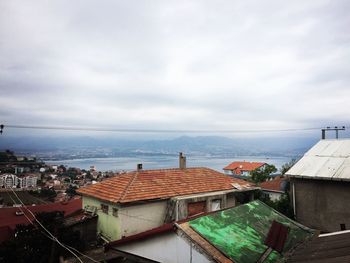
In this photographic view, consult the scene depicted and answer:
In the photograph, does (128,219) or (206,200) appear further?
(206,200)

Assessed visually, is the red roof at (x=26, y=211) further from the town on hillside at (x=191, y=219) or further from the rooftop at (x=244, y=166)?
the rooftop at (x=244, y=166)

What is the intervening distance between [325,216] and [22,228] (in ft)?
58.6

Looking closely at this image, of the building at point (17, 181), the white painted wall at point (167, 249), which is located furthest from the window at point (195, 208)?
the building at point (17, 181)

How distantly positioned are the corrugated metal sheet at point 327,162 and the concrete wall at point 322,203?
52 cm

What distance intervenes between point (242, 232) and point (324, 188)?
27.3 ft

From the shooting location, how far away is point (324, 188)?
649 inches

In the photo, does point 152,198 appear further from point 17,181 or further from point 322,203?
point 17,181

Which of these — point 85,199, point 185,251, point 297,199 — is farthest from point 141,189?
point 297,199

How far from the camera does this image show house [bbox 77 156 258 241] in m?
16.9

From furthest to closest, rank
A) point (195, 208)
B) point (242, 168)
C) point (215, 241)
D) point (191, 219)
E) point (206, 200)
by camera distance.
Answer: point (242, 168), point (206, 200), point (195, 208), point (191, 219), point (215, 241)

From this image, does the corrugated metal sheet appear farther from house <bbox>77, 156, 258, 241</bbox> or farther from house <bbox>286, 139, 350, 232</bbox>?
house <bbox>77, 156, 258, 241</bbox>

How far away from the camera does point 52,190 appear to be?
4194 centimetres

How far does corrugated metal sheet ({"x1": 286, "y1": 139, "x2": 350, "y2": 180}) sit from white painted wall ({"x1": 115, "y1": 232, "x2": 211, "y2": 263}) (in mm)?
10649

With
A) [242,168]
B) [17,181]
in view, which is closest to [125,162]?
[17,181]
